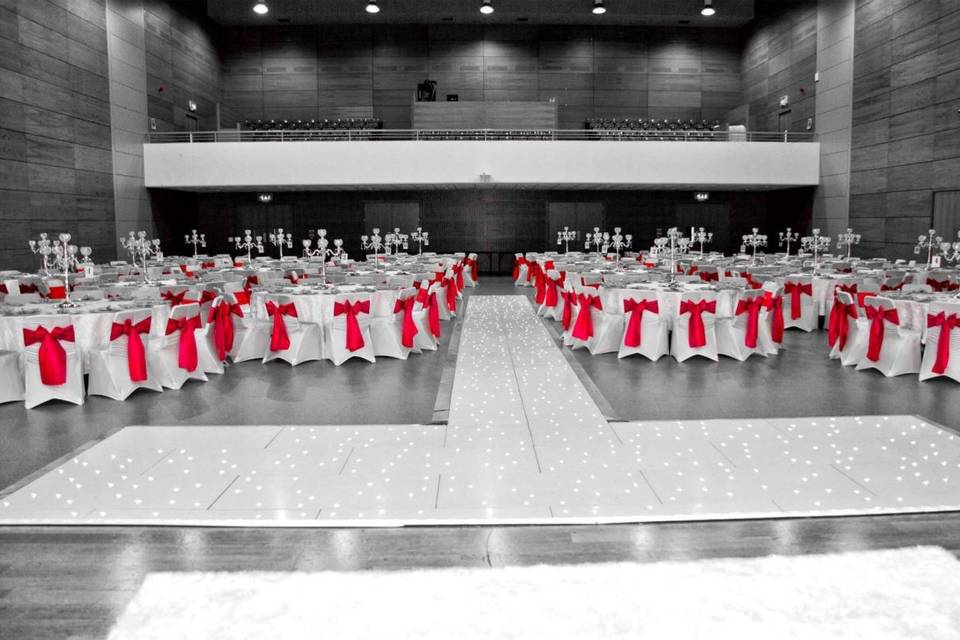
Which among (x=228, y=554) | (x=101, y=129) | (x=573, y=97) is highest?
(x=573, y=97)

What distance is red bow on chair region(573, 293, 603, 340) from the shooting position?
7871 mm

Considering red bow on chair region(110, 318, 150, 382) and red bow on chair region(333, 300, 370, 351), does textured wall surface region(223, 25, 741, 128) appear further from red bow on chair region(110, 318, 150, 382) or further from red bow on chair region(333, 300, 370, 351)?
red bow on chair region(110, 318, 150, 382)

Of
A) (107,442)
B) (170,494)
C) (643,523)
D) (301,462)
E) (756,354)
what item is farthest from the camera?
(756,354)

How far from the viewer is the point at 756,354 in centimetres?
766

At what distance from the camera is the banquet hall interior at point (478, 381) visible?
9.52 feet

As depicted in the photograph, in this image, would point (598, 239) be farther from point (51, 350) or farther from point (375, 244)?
point (51, 350)

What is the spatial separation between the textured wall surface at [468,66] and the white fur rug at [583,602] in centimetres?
2038

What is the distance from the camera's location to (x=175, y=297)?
7.77 meters

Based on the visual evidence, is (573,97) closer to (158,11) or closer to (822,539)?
(158,11)

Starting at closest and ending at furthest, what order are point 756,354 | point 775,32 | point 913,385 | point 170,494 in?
1. point 170,494
2. point 913,385
3. point 756,354
4. point 775,32

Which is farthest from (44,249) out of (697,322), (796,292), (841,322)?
(796,292)

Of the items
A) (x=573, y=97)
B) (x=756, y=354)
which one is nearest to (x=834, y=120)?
(x=573, y=97)

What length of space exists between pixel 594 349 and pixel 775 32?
15949 millimetres

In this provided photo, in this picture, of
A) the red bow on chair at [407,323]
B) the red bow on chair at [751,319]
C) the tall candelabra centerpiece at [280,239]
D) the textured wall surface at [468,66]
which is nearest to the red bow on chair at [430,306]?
the red bow on chair at [407,323]
